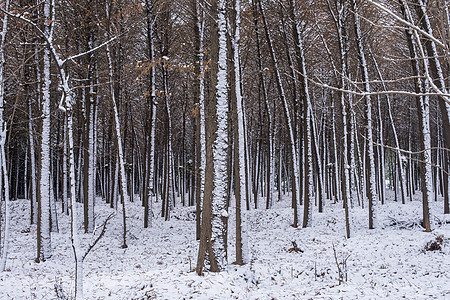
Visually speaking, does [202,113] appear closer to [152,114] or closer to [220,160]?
[152,114]

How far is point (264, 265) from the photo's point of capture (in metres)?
8.92

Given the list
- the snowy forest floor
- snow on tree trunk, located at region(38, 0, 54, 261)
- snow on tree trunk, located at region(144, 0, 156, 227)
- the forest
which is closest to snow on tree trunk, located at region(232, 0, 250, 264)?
the forest

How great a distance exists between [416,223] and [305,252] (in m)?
5.53

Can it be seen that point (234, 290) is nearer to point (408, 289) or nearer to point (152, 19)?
point (408, 289)

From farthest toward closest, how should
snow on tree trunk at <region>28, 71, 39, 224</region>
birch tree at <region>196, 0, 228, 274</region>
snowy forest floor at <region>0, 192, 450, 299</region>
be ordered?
snow on tree trunk at <region>28, 71, 39, 224</region>
birch tree at <region>196, 0, 228, 274</region>
snowy forest floor at <region>0, 192, 450, 299</region>

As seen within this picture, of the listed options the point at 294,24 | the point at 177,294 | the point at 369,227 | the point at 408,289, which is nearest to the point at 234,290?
the point at 177,294

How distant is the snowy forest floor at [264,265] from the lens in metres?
6.56

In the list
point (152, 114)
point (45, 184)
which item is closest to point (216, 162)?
point (45, 184)

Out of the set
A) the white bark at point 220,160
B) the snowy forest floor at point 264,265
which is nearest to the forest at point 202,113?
the white bark at point 220,160

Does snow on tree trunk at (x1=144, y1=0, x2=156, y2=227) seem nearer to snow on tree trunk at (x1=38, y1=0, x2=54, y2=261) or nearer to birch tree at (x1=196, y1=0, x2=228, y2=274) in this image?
snow on tree trunk at (x1=38, y1=0, x2=54, y2=261)

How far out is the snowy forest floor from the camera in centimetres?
656

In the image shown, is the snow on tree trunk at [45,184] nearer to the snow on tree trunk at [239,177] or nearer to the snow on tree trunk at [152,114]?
the snow on tree trunk at [152,114]

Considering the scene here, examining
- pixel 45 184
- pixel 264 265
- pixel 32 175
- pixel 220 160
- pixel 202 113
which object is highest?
pixel 202 113

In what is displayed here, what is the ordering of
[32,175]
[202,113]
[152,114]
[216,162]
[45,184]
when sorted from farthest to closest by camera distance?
[152,114] < [32,175] < [202,113] < [45,184] < [216,162]
